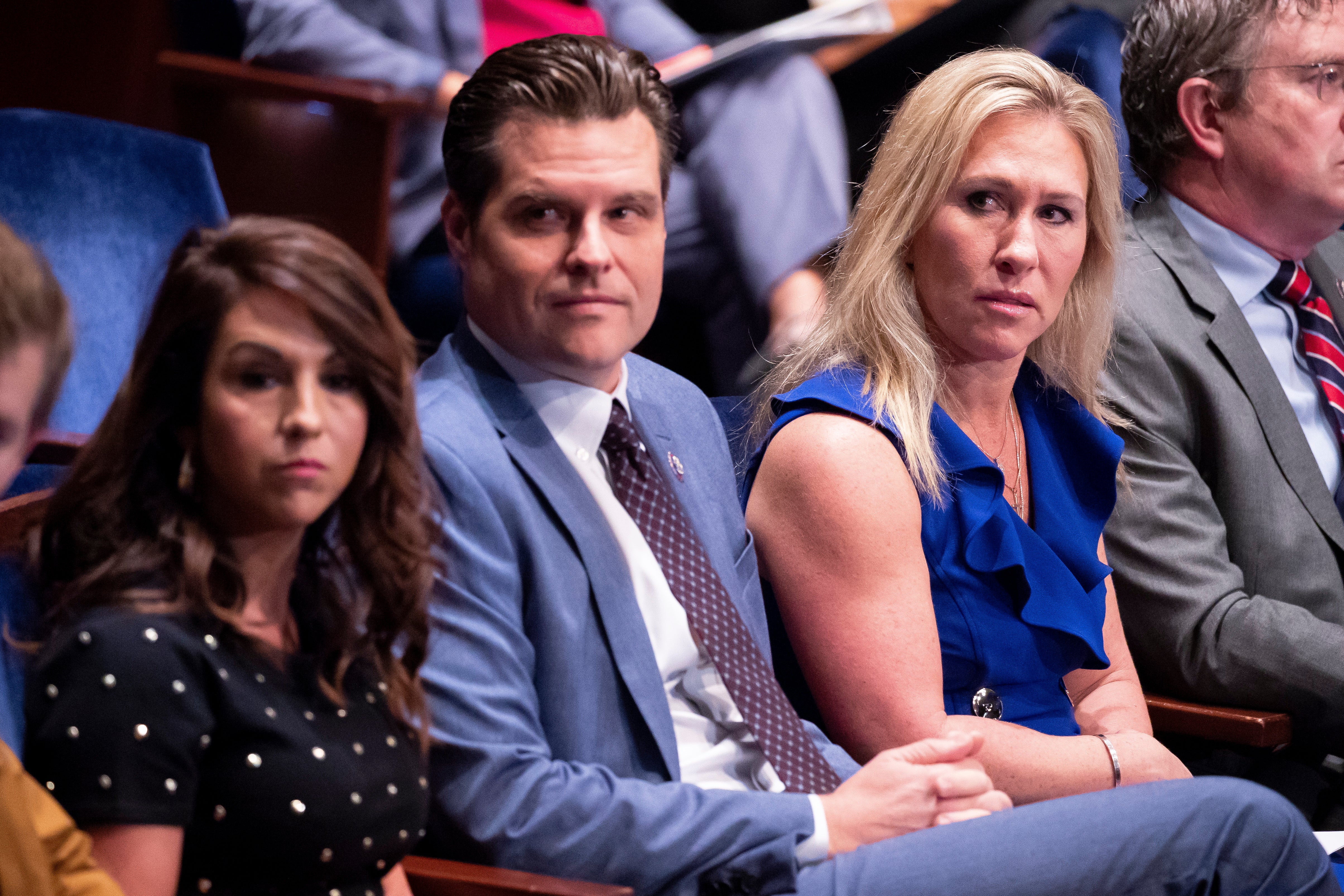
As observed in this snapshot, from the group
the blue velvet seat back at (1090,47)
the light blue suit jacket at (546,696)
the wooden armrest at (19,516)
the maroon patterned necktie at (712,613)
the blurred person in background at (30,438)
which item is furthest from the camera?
the blue velvet seat back at (1090,47)

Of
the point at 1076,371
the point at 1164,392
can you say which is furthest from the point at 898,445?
the point at 1164,392

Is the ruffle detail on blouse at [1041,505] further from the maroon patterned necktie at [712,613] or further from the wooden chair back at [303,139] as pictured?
the wooden chair back at [303,139]

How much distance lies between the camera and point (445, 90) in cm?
245

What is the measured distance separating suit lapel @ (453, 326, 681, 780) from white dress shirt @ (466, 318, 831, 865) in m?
0.03

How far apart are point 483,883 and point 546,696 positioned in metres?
0.25

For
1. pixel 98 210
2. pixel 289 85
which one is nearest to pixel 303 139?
pixel 289 85

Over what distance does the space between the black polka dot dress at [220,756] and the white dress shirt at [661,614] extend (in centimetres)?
45

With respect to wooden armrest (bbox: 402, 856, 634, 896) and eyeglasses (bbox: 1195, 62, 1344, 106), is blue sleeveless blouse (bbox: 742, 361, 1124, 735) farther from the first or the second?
eyeglasses (bbox: 1195, 62, 1344, 106)

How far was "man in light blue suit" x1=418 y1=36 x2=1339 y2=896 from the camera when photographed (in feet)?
5.02

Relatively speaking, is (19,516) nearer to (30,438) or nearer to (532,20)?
(30,438)

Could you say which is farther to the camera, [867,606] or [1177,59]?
[1177,59]

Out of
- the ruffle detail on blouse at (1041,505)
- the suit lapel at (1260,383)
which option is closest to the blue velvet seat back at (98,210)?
the ruffle detail on blouse at (1041,505)

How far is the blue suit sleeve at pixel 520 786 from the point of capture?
150cm

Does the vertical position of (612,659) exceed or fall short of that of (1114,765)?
it exceeds it
